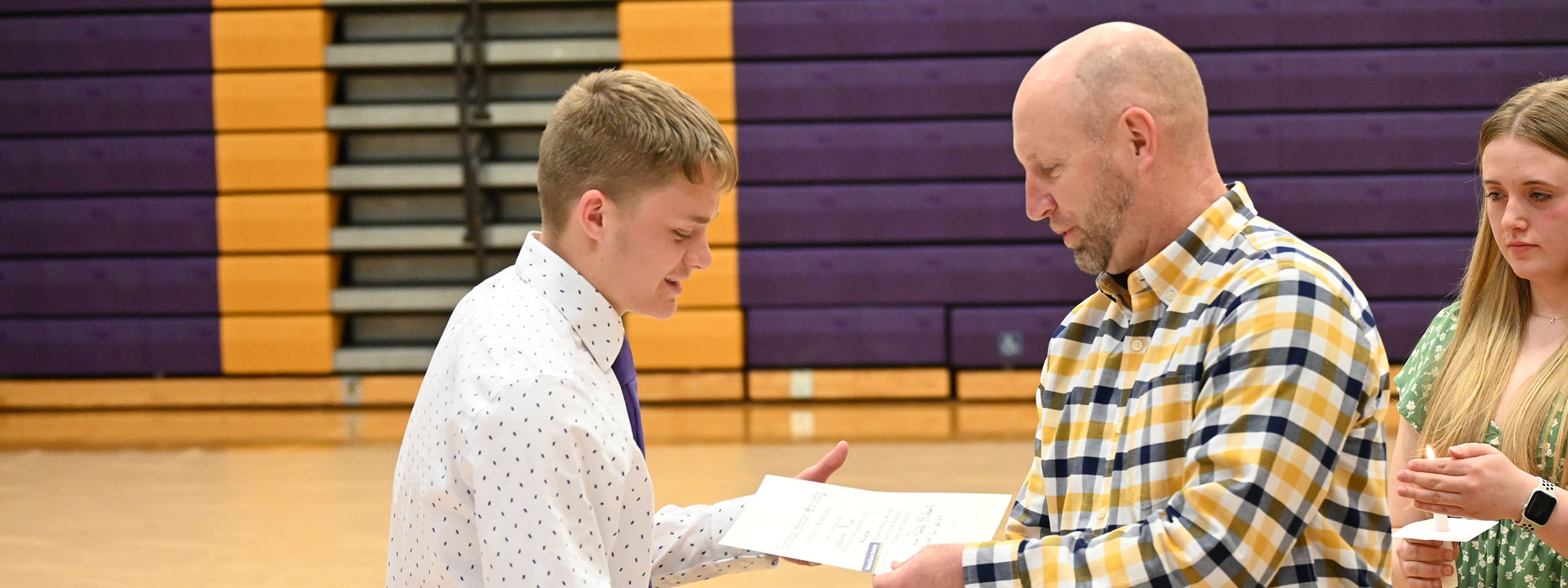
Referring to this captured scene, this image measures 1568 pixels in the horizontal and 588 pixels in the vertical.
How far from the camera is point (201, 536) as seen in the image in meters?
3.78

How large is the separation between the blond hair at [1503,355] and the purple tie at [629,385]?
1.15 m

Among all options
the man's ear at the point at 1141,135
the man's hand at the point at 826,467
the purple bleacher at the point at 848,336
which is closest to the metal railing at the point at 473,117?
the purple bleacher at the point at 848,336

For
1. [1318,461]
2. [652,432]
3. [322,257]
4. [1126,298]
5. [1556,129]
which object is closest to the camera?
[1318,461]

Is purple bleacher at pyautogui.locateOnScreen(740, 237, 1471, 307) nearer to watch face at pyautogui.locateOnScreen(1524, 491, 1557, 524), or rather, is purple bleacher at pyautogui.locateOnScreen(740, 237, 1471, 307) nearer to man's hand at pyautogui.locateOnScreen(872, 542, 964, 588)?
watch face at pyautogui.locateOnScreen(1524, 491, 1557, 524)

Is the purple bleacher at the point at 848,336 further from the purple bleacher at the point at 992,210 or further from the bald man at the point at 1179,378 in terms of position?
the bald man at the point at 1179,378

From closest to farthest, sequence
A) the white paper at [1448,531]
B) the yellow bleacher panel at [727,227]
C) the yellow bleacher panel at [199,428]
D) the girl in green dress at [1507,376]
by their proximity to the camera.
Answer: the white paper at [1448,531]
the girl in green dress at [1507,376]
the yellow bleacher panel at [199,428]
the yellow bleacher panel at [727,227]

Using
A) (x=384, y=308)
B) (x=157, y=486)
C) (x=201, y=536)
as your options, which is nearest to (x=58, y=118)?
(x=384, y=308)

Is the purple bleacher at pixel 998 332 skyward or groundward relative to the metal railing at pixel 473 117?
groundward

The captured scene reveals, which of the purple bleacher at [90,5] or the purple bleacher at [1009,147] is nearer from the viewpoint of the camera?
the purple bleacher at [1009,147]

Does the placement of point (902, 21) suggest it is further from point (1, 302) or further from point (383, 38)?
point (1, 302)

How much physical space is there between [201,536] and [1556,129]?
11.7 ft

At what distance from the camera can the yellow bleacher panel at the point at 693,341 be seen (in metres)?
5.73

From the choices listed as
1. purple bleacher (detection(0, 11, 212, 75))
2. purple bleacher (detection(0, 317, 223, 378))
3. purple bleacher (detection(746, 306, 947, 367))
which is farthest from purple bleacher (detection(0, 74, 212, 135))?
purple bleacher (detection(746, 306, 947, 367))

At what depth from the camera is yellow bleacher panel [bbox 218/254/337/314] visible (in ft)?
19.4
